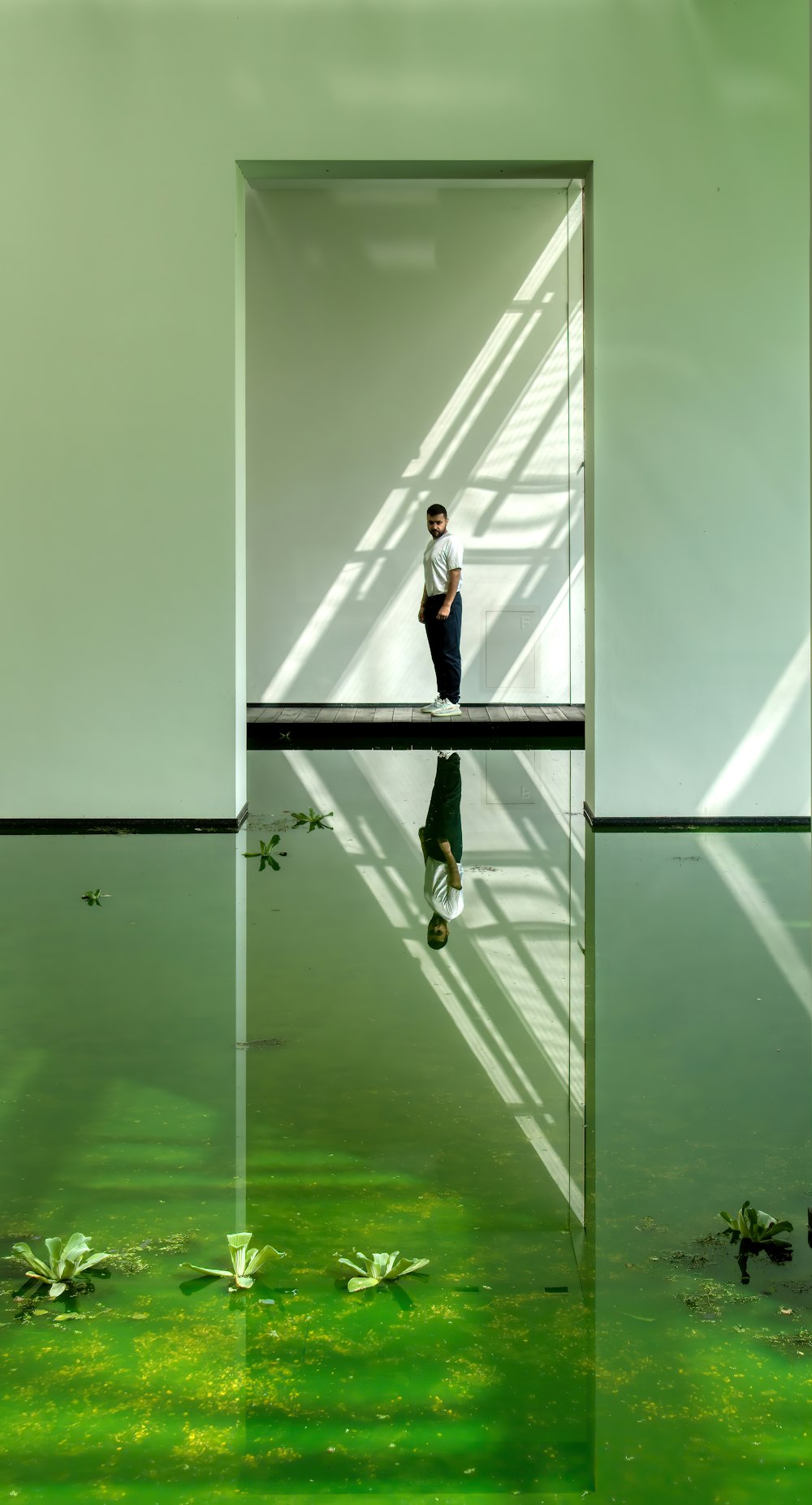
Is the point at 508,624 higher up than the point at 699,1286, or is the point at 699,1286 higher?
the point at 508,624

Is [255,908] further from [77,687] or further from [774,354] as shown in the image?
[774,354]

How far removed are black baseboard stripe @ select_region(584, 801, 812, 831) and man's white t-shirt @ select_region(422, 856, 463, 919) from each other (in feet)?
3.99

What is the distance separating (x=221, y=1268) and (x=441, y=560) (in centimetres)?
960

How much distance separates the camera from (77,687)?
7.34 metres

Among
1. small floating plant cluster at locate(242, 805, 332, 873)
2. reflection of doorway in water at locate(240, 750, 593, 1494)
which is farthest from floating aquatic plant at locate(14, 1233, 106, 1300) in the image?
small floating plant cluster at locate(242, 805, 332, 873)

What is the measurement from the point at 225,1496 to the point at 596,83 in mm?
6743

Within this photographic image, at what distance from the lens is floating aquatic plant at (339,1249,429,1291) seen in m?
2.68

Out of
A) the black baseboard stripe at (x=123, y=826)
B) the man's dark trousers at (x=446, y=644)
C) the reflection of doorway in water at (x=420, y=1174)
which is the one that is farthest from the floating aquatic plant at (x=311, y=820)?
the man's dark trousers at (x=446, y=644)

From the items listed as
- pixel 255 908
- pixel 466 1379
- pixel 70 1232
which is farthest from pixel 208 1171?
pixel 255 908

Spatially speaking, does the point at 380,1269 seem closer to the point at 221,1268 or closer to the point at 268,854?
the point at 221,1268

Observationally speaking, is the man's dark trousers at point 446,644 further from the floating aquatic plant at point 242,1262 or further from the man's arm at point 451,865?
the floating aquatic plant at point 242,1262

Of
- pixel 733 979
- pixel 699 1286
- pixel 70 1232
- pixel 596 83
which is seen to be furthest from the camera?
pixel 596 83

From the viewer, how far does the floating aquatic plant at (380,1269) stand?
268 cm

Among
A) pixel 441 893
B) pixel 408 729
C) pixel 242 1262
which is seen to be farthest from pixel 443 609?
pixel 242 1262
